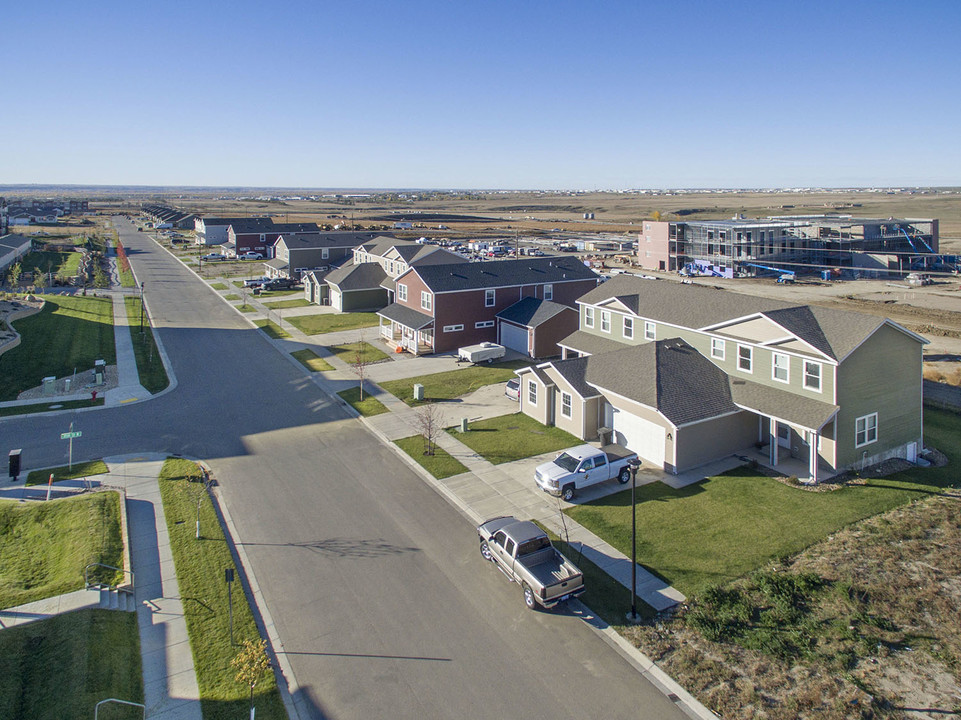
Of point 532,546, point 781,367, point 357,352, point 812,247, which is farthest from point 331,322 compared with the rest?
point 812,247

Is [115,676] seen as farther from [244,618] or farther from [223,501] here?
[223,501]

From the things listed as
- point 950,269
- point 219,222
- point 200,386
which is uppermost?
point 219,222

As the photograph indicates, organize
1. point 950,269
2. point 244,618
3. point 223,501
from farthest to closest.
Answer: point 950,269, point 223,501, point 244,618

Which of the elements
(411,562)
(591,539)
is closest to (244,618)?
(411,562)

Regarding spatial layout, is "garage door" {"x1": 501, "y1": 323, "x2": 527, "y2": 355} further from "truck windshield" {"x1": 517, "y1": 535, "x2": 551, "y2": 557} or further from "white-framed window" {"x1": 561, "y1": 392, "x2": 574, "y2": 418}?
"truck windshield" {"x1": 517, "y1": 535, "x2": 551, "y2": 557}

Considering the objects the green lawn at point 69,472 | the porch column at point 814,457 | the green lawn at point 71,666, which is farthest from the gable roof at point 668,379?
the green lawn at point 69,472

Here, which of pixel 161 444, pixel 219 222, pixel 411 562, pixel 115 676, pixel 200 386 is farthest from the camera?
pixel 219 222

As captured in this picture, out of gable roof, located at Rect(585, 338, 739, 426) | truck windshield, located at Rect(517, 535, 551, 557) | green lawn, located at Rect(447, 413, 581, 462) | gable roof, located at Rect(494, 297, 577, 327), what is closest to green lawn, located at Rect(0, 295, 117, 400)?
green lawn, located at Rect(447, 413, 581, 462)
